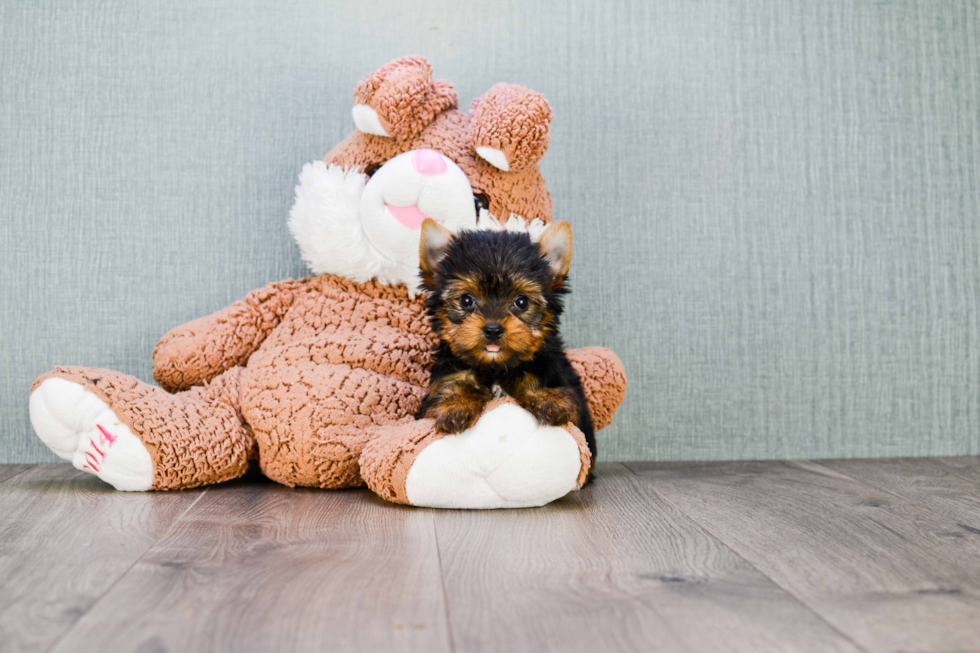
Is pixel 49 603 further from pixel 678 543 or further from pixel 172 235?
pixel 172 235

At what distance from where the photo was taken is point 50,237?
79.1 inches

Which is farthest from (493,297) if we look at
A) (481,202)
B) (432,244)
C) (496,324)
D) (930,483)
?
(930,483)

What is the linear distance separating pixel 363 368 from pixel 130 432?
502 mm

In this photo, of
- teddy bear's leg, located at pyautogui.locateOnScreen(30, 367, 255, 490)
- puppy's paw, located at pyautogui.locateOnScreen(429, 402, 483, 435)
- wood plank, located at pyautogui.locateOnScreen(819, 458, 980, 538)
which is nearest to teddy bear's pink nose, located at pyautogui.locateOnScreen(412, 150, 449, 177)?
puppy's paw, located at pyautogui.locateOnScreen(429, 402, 483, 435)

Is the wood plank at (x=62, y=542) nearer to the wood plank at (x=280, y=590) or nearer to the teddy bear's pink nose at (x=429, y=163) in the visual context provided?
the wood plank at (x=280, y=590)

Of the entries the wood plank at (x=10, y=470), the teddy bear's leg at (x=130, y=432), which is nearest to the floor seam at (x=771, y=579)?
the teddy bear's leg at (x=130, y=432)

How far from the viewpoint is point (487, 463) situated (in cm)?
136

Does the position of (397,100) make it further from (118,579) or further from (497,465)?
(118,579)

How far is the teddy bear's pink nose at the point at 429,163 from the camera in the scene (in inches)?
64.4

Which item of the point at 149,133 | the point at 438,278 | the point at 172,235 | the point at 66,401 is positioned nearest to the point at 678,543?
the point at 438,278

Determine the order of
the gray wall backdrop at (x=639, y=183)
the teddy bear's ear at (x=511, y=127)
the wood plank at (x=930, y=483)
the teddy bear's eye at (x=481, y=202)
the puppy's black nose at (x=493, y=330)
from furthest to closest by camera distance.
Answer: the gray wall backdrop at (x=639, y=183), the teddy bear's eye at (x=481, y=202), the teddy bear's ear at (x=511, y=127), the wood plank at (x=930, y=483), the puppy's black nose at (x=493, y=330)

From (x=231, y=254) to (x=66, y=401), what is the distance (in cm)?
68

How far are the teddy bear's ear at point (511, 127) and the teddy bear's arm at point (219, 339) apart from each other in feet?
1.97

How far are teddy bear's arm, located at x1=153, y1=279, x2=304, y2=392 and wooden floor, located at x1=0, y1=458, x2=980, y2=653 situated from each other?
30 cm
